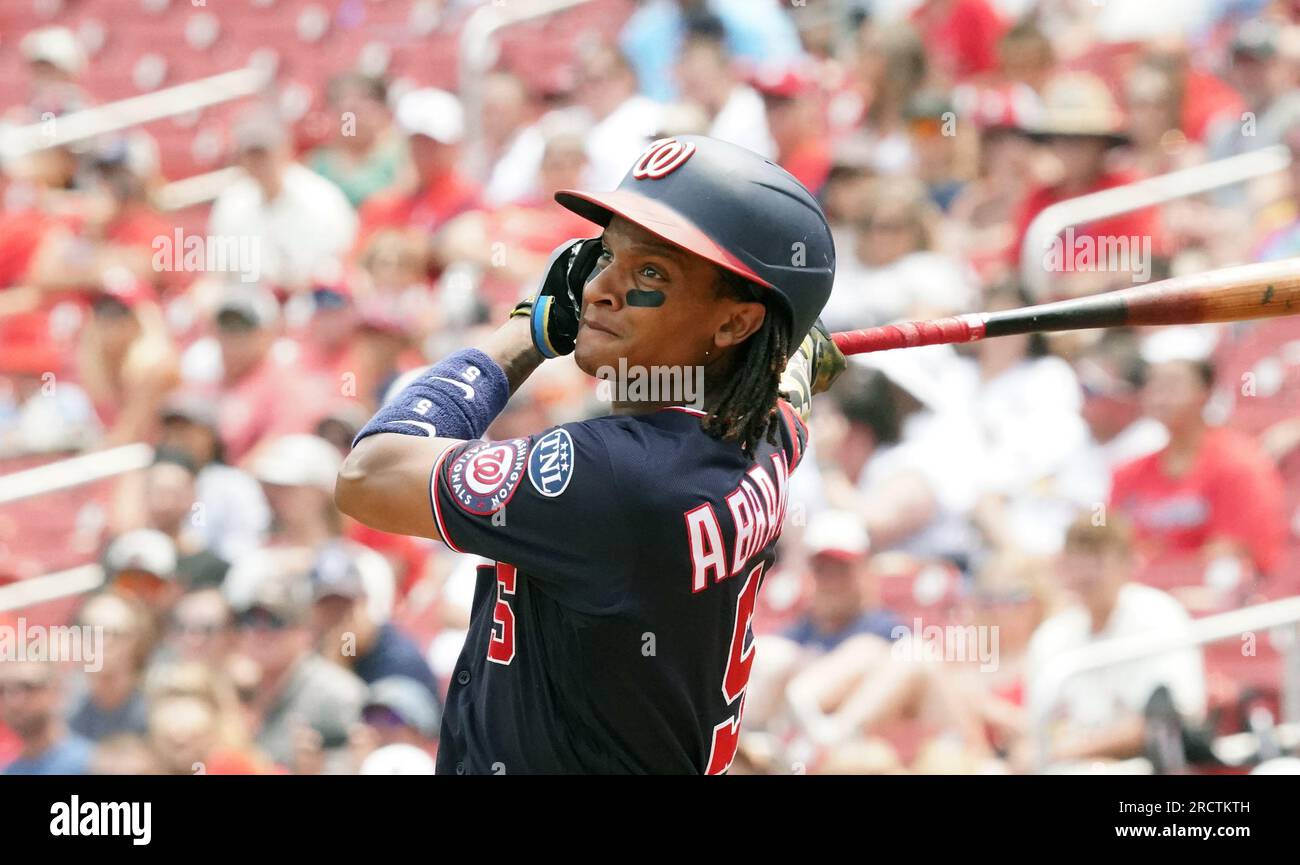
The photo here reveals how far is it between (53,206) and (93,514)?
1563mm

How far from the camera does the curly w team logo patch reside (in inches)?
108

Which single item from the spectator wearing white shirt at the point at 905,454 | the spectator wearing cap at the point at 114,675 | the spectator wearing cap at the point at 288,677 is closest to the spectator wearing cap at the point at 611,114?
the spectator wearing white shirt at the point at 905,454

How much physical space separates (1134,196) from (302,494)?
3.03m

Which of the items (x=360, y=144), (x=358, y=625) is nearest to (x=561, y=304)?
(x=358, y=625)

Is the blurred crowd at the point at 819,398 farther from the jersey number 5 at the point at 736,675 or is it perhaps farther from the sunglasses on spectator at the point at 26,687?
the jersey number 5 at the point at 736,675

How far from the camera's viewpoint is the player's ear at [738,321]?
2.81 meters

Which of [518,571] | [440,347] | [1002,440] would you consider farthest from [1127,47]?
[518,571]

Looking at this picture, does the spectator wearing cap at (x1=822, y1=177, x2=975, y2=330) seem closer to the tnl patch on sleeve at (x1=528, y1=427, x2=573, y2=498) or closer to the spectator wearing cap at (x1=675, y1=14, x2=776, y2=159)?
the spectator wearing cap at (x1=675, y1=14, x2=776, y2=159)

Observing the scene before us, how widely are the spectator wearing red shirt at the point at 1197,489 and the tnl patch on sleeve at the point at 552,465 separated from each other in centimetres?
319

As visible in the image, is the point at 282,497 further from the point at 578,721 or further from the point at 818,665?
the point at 578,721

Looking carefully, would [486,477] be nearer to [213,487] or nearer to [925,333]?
[925,333]

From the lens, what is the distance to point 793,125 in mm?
6566

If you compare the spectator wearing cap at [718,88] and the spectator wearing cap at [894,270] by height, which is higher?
the spectator wearing cap at [718,88]

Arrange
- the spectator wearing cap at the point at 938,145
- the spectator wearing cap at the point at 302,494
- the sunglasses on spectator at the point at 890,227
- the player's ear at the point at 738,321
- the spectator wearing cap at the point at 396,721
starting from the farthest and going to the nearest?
the spectator wearing cap at the point at 938,145
the sunglasses on spectator at the point at 890,227
the spectator wearing cap at the point at 302,494
the spectator wearing cap at the point at 396,721
the player's ear at the point at 738,321
